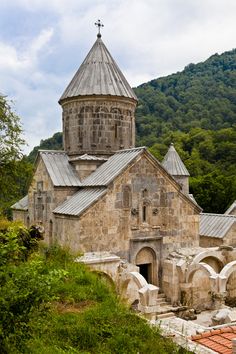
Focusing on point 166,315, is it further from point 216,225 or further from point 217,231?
point 216,225

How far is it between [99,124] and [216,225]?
5.99 metres

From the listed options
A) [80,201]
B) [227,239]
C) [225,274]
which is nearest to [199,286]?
[225,274]

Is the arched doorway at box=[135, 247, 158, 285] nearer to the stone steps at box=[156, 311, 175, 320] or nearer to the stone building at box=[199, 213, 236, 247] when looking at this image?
the stone steps at box=[156, 311, 175, 320]

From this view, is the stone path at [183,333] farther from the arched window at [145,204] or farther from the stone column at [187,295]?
the arched window at [145,204]

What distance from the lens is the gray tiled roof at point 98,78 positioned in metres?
13.7

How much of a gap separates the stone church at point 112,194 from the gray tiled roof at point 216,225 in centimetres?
243

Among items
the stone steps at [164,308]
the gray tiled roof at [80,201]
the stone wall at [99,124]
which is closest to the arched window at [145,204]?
the gray tiled roof at [80,201]

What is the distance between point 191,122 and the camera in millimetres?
61656

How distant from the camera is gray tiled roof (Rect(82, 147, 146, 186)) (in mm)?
11477

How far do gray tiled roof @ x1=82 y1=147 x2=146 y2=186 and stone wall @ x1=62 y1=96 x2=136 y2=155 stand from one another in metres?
0.91

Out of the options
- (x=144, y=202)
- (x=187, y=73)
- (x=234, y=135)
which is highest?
(x=187, y=73)

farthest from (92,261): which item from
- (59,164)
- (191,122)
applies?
(191,122)

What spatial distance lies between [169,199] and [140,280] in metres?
3.43

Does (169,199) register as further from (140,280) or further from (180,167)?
(180,167)
